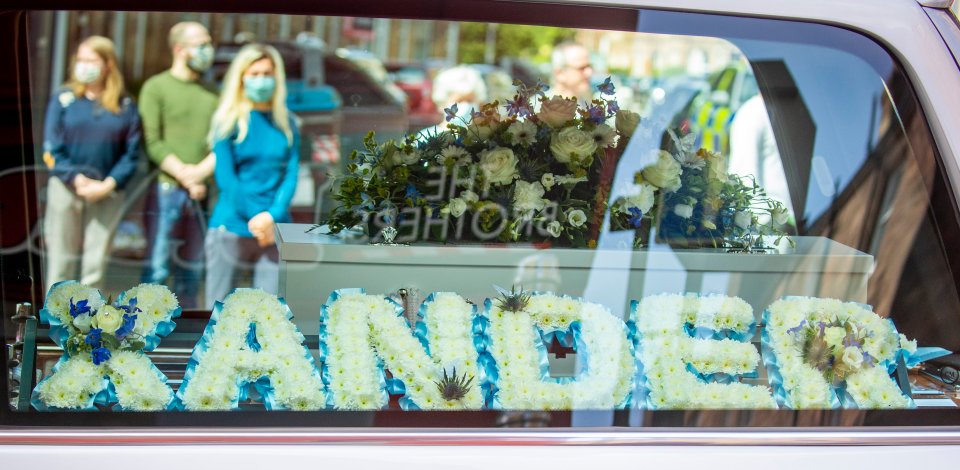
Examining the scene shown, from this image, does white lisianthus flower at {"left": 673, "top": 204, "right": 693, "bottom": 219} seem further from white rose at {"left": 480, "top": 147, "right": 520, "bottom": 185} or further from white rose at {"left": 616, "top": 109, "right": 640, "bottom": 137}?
white rose at {"left": 480, "top": 147, "right": 520, "bottom": 185}

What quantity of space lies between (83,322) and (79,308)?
3 cm

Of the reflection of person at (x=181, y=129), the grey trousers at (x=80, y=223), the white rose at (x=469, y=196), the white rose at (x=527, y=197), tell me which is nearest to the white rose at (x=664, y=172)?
the white rose at (x=527, y=197)

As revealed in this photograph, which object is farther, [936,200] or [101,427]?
[936,200]

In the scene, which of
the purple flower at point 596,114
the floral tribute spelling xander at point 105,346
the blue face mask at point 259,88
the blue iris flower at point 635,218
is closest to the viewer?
the floral tribute spelling xander at point 105,346

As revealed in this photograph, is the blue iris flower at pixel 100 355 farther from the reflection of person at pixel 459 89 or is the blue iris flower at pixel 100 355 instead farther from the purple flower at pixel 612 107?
the reflection of person at pixel 459 89

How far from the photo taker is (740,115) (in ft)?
9.15

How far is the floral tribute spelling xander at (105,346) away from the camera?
4.58 ft

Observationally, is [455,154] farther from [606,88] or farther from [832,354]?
[832,354]

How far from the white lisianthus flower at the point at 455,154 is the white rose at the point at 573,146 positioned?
0.20 meters

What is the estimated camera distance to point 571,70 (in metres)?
3.23
